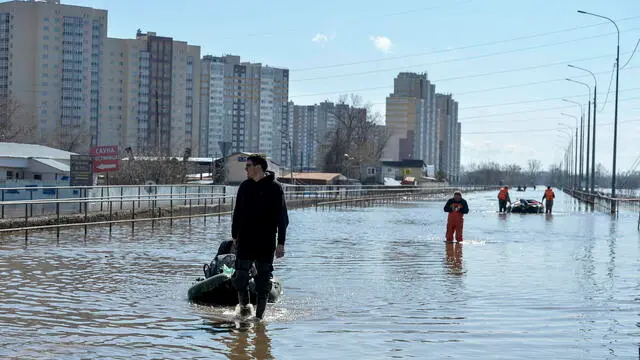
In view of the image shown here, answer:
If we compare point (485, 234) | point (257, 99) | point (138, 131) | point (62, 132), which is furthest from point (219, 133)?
point (485, 234)

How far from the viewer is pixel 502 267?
17.6 metres

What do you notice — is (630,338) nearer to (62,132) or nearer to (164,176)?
(164,176)

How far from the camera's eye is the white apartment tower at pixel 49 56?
134 m

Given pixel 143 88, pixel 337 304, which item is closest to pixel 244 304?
pixel 337 304

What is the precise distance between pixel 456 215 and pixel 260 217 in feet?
48.2

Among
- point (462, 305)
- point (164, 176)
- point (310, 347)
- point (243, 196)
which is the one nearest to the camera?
point (310, 347)

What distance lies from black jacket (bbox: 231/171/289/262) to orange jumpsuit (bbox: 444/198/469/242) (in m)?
14.4

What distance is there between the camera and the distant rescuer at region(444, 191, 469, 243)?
952 inches

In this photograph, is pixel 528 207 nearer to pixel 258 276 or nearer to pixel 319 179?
pixel 258 276

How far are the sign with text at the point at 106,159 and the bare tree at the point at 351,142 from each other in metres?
82.9

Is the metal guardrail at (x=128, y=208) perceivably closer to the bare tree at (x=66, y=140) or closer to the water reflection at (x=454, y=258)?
the water reflection at (x=454, y=258)

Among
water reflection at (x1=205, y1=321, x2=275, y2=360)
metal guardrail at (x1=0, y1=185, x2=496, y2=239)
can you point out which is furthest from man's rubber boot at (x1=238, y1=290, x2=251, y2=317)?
metal guardrail at (x1=0, y1=185, x2=496, y2=239)

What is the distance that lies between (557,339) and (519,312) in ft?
6.33

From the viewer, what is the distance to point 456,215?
2434cm
